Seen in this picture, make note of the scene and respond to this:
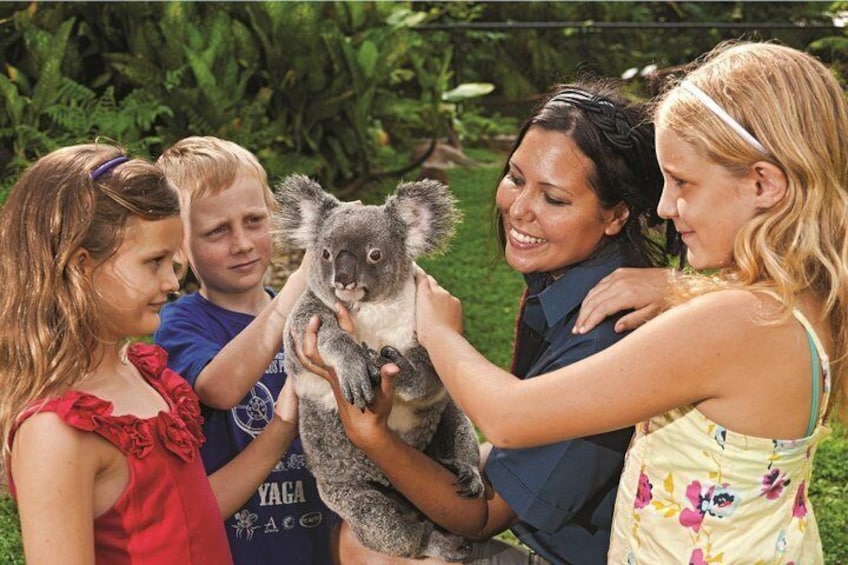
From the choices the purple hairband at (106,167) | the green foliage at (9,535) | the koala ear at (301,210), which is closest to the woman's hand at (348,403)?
the koala ear at (301,210)

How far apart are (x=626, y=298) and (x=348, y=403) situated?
639 mm

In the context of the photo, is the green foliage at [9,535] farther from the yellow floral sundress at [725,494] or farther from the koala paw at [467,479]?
the yellow floral sundress at [725,494]

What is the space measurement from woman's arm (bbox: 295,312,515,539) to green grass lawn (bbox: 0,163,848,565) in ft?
2.35

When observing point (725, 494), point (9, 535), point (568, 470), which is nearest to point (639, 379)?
point (725, 494)

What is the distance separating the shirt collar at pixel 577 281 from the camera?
2.44 meters

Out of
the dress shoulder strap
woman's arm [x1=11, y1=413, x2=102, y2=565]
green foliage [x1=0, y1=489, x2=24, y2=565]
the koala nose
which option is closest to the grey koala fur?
the koala nose

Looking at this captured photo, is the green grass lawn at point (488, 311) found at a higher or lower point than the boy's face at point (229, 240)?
lower

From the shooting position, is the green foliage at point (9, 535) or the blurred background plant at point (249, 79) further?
the blurred background plant at point (249, 79)

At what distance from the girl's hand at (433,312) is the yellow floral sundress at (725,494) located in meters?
0.52

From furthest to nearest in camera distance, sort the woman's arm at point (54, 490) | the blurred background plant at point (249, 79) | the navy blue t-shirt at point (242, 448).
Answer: the blurred background plant at point (249, 79) → the navy blue t-shirt at point (242, 448) → the woman's arm at point (54, 490)

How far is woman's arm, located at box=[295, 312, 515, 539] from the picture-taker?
2.32 m

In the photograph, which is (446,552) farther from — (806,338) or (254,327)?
(806,338)

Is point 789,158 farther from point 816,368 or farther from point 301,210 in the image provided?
point 301,210

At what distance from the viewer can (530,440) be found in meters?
2.04
